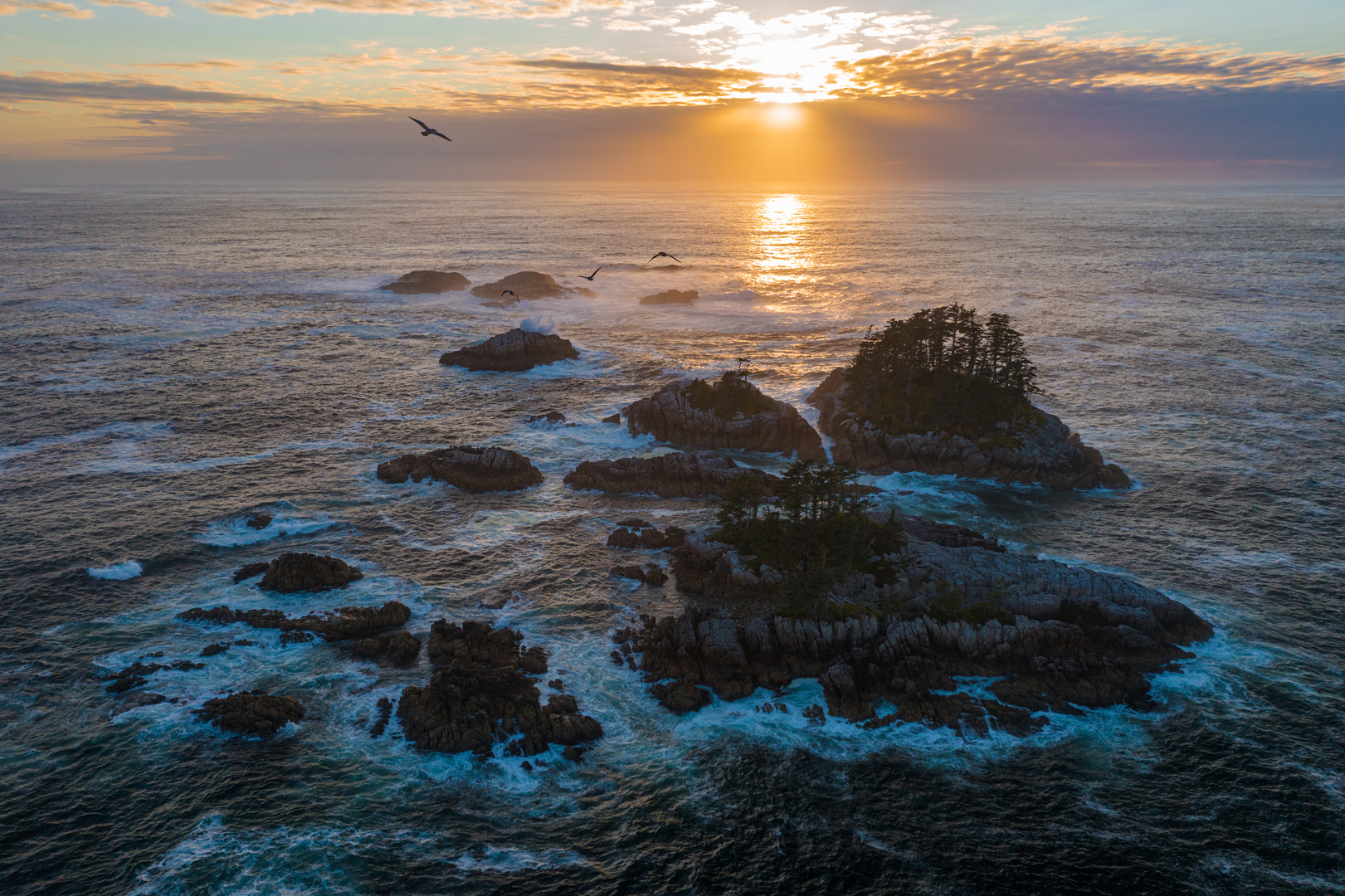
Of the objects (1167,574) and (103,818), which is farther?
(1167,574)

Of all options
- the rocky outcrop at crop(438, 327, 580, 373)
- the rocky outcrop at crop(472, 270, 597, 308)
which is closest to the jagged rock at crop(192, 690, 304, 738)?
the rocky outcrop at crop(438, 327, 580, 373)

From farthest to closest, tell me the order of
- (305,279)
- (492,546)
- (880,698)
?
(305,279) → (492,546) → (880,698)

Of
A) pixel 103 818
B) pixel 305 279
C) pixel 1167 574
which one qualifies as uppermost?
pixel 305 279

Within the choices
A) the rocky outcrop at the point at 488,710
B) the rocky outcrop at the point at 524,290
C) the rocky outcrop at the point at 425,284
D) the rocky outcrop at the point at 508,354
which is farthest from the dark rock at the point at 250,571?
the rocky outcrop at the point at 425,284

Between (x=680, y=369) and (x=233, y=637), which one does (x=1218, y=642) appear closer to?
(x=233, y=637)

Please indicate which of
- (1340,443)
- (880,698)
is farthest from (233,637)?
(1340,443)

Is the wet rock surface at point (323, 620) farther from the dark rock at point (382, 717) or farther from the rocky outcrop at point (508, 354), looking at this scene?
the rocky outcrop at point (508, 354)

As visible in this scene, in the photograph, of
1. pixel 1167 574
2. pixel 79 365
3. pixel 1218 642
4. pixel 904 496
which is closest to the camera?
pixel 1218 642

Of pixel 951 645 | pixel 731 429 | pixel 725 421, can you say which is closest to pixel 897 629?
pixel 951 645
